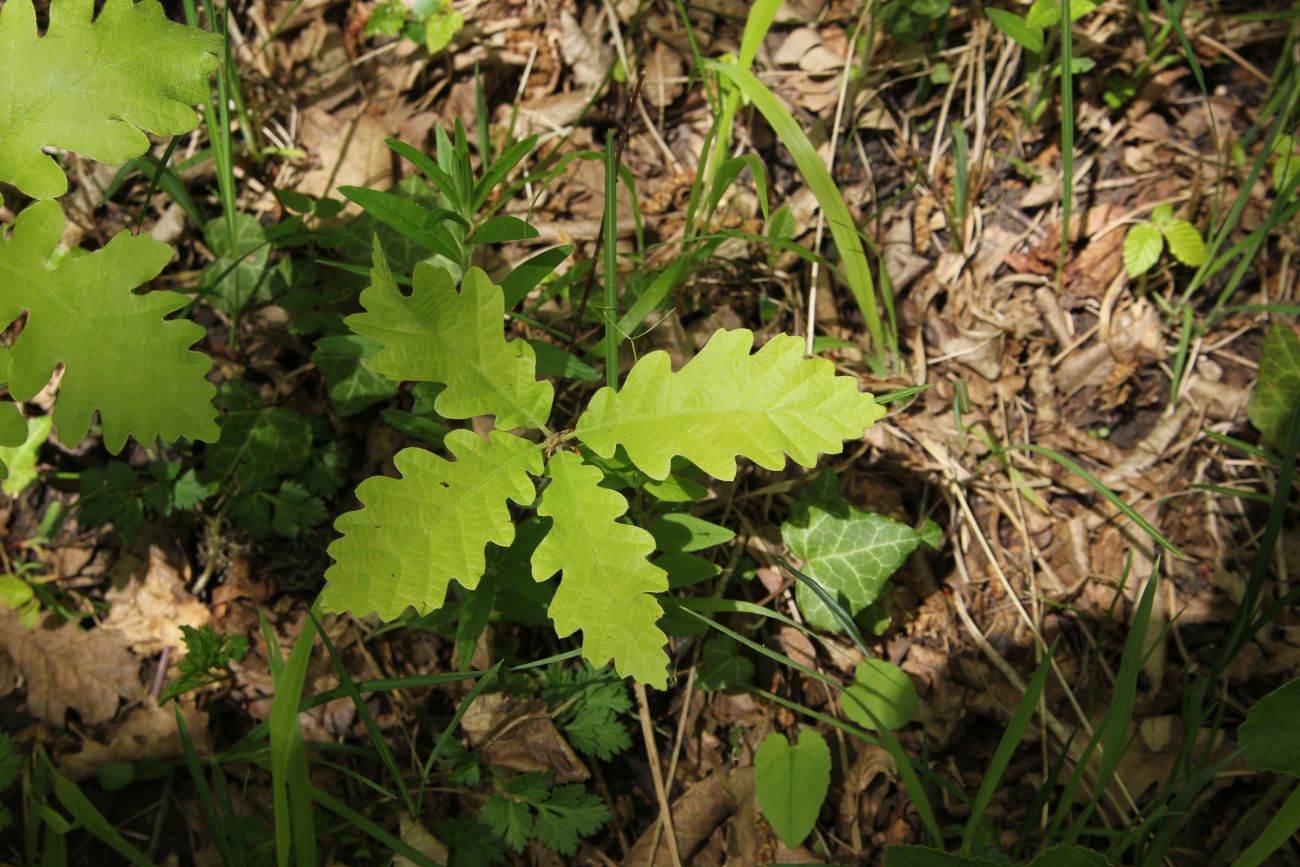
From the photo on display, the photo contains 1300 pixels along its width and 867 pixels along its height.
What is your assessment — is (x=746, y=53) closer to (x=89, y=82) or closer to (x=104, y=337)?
(x=89, y=82)

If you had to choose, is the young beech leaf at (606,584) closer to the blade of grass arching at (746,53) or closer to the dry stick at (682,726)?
the dry stick at (682,726)

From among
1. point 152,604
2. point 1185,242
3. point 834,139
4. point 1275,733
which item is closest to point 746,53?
point 834,139

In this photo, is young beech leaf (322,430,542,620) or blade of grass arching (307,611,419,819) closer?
young beech leaf (322,430,542,620)

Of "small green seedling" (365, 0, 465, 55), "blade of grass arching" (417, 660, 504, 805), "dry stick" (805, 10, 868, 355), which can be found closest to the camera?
"blade of grass arching" (417, 660, 504, 805)

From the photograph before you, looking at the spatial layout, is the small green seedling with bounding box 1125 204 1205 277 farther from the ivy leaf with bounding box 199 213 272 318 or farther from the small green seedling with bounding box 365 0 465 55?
the ivy leaf with bounding box 199 213 272 318

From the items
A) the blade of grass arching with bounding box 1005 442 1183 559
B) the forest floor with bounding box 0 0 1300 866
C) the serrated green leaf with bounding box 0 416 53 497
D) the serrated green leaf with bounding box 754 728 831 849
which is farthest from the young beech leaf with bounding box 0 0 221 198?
the blade of grass arching with bounding box 1005 442 1183 559

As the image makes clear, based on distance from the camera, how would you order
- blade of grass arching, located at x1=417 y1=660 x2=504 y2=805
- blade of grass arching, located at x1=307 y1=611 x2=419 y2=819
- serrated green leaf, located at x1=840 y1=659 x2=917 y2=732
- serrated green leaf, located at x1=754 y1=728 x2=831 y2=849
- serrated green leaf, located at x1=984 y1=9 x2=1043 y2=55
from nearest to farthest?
1. blade of grass arching, located at x1=307 y1=611 x2=419 y2=819
2. blade of grass arching, located at x1=417 y1=660 x2=504 y2=805
3. serrated green leaf, located at x1=754 y1=728 x2=831 y2=849
4. serrated green leaf, located at x1=840 y1=659 x2=917 y2=732
5. serrated green leaf, located at x1=984 y1=9 x2=1043 y2=55

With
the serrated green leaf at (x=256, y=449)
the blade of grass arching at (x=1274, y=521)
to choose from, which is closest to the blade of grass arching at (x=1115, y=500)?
the blade of grass arching at (x=1274, y=521)
